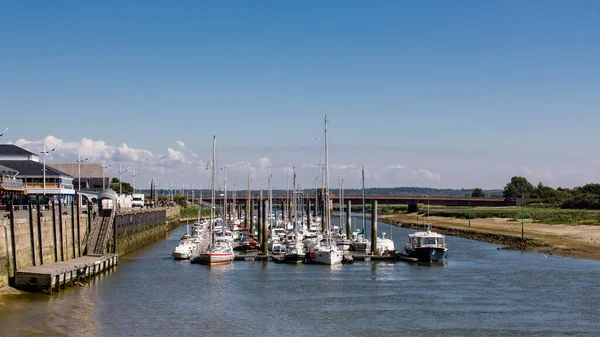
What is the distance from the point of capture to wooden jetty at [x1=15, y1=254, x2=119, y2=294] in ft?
172

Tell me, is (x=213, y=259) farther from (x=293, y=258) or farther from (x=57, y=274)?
(x=57, y=274)

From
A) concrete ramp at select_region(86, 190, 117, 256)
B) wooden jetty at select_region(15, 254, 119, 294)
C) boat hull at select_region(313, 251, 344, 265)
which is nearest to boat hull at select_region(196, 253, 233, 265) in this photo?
boat hull at select_region(313, 251, 344, 265)

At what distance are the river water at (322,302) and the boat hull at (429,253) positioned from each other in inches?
91.6

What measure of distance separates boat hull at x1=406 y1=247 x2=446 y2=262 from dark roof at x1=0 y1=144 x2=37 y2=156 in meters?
67.7

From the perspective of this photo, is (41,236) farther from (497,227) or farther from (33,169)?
(497,227)

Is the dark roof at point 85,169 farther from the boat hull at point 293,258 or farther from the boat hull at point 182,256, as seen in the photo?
the boat hull at point 293,258

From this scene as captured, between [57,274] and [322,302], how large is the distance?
2004 centimetres

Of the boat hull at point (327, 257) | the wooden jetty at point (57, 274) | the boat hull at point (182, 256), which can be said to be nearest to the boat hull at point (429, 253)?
the boat hull at point (327, 257)

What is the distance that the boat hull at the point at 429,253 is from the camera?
80375 mm

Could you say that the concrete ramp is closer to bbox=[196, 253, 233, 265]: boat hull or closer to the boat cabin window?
bbox=[196, 253, 233, 265]: boat hull

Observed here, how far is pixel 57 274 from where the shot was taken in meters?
54.6

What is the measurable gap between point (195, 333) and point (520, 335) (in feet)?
64.7

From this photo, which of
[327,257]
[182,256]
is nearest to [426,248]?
[327,257]

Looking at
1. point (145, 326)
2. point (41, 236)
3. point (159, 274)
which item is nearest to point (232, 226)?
point (159, 274)
